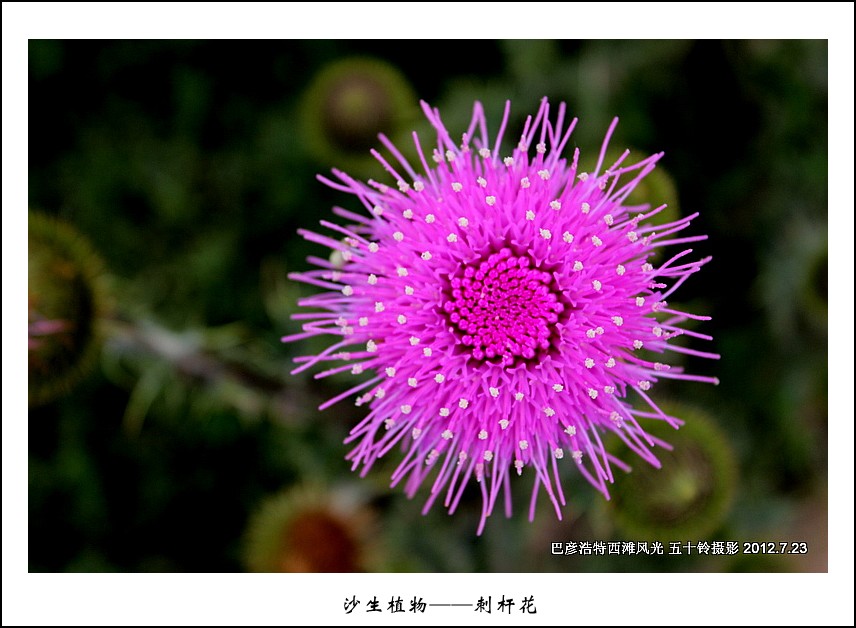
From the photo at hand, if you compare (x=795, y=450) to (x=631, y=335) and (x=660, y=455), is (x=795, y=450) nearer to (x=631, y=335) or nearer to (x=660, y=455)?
(x=660, y=455)

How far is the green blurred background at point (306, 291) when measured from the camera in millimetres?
3598

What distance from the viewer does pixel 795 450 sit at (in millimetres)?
4250

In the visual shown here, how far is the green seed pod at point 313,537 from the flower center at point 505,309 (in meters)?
1.60

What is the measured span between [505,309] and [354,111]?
6.02ft

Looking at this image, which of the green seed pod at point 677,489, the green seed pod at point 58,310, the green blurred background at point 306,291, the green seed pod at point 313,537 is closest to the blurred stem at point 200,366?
the green blurred background at point 306,291

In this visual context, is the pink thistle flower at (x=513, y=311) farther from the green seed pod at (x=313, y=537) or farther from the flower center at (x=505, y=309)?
the green seed pod at (x=313, y=537)

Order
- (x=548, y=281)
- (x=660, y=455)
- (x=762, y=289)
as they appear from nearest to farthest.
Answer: (x=548, y=281), (x=660, y=455), (x=762, y=289)

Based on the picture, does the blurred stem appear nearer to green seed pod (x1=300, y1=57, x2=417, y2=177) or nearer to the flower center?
green seed pod (x1=300, y1=57, x2=417, y2=177)

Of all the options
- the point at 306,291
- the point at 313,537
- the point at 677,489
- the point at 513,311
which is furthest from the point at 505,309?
the point at 306,291

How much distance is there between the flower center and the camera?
2.38 meters

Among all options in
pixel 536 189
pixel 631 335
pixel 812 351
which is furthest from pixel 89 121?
pixel 812 351

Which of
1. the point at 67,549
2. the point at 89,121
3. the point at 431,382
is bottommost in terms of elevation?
the point at 67,549

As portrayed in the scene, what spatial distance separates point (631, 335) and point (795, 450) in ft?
8.16

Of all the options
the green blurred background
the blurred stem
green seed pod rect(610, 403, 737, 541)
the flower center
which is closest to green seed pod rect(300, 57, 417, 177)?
the green blurred background
